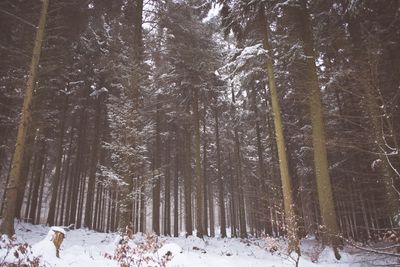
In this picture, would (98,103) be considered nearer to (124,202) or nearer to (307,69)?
(124,202)

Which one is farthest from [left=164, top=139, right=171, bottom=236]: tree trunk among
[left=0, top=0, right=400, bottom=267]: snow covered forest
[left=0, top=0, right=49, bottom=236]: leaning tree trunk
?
[left=0, top=0, right=49, bottom=236]: leaning tree trunk

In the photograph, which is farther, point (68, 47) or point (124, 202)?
point (68, 47)

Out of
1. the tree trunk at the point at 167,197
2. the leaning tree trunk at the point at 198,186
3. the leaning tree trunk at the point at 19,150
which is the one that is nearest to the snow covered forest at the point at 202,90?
the leaning tree trunk at the point at 19,150

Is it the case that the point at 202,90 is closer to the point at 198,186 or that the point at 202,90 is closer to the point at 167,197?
→ the point at 198,186

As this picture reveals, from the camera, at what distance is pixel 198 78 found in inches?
770

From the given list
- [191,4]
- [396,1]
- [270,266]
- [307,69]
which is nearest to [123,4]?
[191,4]

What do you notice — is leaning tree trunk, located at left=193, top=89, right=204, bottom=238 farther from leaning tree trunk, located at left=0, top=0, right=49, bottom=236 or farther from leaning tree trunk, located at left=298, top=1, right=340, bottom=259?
leaning tree trunk, located at left=0, top=0, right=49, bottom=236

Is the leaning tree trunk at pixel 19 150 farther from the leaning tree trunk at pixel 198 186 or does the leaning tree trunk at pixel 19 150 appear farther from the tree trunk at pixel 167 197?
the tree trunk at pixel 167 197

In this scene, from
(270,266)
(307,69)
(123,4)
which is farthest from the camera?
(123,4)

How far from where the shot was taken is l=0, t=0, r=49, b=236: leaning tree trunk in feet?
30.4

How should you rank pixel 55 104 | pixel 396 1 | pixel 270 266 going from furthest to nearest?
1. pixel 55 104
2. pixel 396 1
3. pixel 270 266

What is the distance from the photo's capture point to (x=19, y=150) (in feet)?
32.1

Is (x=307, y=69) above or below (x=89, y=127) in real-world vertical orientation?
below

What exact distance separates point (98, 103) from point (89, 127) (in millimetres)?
4742
